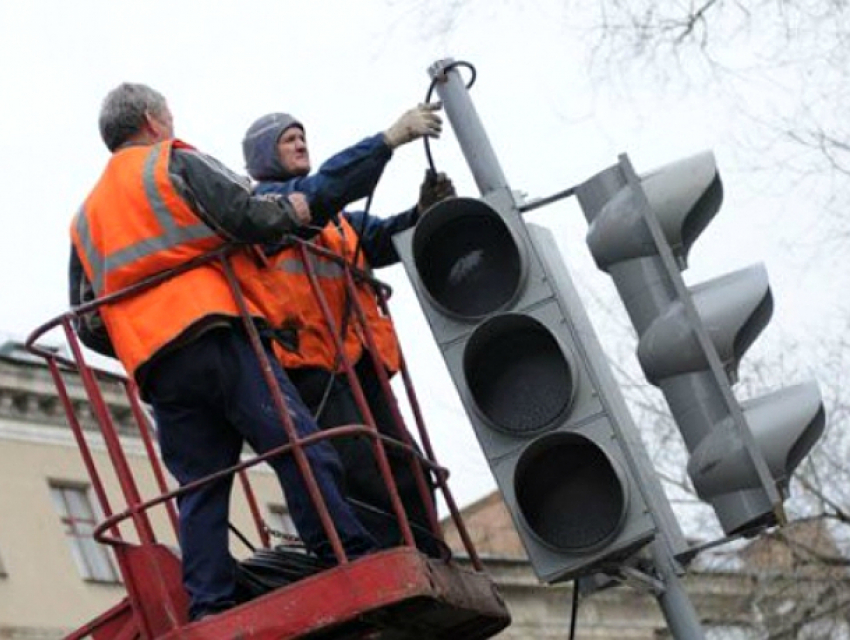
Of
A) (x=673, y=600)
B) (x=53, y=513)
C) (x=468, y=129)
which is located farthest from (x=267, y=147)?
(x=53, y=513)

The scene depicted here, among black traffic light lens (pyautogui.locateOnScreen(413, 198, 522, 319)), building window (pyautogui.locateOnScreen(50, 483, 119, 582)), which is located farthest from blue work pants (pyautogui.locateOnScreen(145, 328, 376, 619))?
building window (pyautogui.locateOnScreen(50, 483, 119, 582))

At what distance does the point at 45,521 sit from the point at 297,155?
95.1ft

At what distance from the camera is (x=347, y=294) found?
962cm

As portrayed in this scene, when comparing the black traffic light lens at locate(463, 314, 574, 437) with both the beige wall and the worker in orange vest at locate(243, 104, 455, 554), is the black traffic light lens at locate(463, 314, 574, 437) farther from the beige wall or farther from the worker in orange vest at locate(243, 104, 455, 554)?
the beige wall

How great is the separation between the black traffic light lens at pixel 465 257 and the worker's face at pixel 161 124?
909 mm

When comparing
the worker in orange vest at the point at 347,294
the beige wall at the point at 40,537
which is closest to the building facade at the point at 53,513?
the beige wall at the point at 40,537

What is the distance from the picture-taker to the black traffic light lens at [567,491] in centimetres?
895

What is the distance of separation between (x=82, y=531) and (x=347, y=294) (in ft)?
98.0

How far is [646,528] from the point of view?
8820 mm

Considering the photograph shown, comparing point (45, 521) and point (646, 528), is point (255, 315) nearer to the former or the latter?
point (646, 528)

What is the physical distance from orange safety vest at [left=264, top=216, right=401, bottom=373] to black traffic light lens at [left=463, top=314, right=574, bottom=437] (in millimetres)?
497

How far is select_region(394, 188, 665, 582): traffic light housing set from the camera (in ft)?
29.3

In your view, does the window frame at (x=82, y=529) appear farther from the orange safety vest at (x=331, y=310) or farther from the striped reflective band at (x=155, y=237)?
the striped reflective band at (x=155, y=237)

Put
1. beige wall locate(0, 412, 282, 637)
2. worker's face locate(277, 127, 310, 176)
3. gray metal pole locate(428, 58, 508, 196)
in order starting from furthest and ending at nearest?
beige wall locate(0, 412, 282, 637), worker's face locate(277, 127, 310, 176), gray metal pole locate(428, 58, 508, 196)
